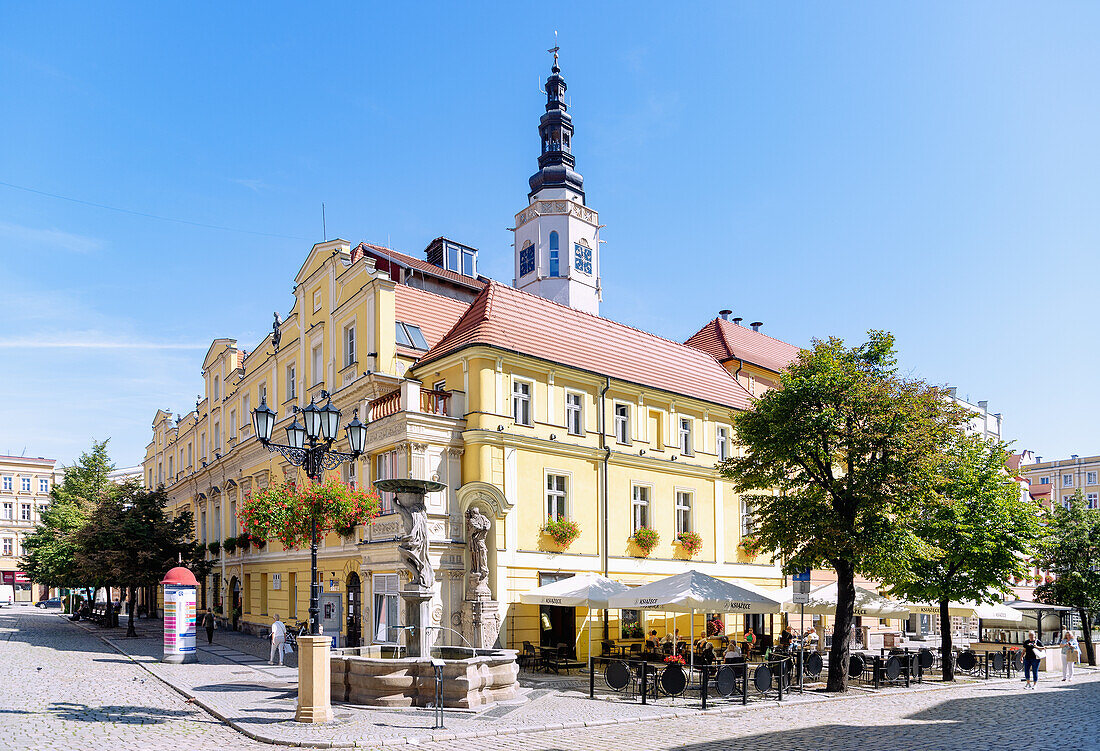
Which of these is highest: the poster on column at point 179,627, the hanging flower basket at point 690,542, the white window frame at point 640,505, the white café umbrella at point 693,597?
the white window frame at point 640,505

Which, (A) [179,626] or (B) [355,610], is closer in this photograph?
(A) [179,626]

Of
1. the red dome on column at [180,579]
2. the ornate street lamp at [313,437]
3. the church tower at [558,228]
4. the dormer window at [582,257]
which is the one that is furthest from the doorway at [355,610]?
the dormer window at [582,257]

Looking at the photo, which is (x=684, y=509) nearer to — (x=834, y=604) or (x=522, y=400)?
(x=834, y=604)

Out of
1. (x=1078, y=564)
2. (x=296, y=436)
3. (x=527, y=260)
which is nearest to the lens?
(x=296, y=436)

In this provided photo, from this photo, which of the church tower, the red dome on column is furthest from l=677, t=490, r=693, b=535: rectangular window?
the church tower

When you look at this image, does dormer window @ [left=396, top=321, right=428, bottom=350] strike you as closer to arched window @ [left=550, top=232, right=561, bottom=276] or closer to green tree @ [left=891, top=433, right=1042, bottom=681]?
green tree @ [left=891, top=433, right=1042, bottom=681]

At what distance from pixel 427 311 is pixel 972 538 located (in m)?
19.7

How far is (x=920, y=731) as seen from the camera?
54.3 ft

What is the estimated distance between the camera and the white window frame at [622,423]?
106ft

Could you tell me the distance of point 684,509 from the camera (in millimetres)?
34344

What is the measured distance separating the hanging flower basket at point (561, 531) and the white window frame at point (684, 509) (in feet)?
18.8

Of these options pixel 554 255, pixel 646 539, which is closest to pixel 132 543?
pixel 646 539

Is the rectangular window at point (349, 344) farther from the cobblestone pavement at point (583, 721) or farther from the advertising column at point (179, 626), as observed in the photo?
the cobblestone pavement at point (583, 721)

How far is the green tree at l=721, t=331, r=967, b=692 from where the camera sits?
75.4 ft
